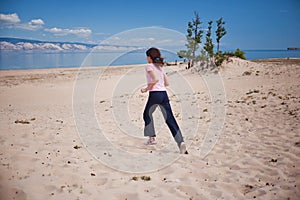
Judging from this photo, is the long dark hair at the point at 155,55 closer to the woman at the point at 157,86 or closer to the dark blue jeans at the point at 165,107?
the woman at the point at 157,86

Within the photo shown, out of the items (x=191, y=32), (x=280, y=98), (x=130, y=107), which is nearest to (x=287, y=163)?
(x=280, y=98)

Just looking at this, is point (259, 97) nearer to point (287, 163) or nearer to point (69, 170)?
point (287, 163)

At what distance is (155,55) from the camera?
4.91 metres

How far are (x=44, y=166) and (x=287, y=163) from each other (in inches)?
180

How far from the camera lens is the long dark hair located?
16.1 feet

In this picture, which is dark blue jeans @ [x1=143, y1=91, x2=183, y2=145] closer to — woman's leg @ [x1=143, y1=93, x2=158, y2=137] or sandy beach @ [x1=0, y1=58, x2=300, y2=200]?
woman's leg @ [x1=143, y1=93, x2=158, y2=137]

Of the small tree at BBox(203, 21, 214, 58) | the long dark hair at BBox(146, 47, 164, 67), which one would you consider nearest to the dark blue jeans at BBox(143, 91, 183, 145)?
the long dark hair at BBox(146, 47, 164, 67)

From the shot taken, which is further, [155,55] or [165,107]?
[165,107]

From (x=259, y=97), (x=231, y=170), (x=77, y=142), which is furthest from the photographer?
(x=259, y=97)

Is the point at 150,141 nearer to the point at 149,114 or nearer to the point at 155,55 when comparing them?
the point at 149,114

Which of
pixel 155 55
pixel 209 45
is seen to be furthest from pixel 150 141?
pixel 209 45

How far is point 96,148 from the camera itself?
18.1 ft

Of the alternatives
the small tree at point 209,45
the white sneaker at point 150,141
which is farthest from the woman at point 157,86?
the small tree at point 209,45

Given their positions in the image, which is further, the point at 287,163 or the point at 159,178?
the point at 287,163
